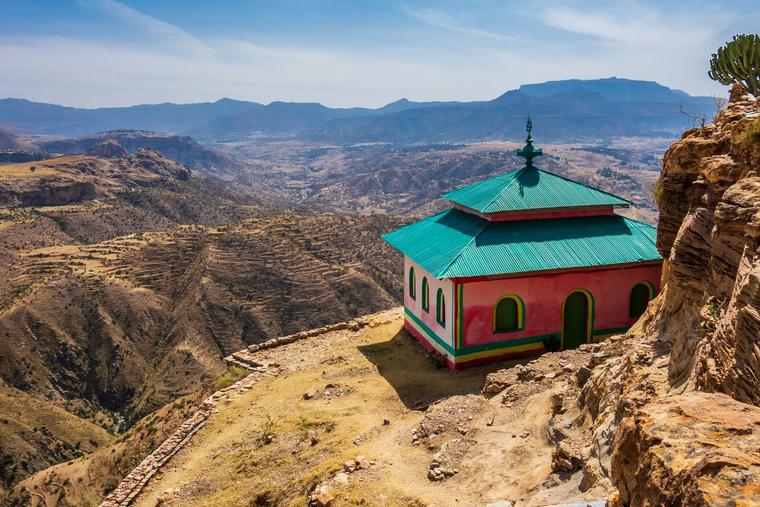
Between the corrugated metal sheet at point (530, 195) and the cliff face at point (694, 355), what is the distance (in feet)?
25.1

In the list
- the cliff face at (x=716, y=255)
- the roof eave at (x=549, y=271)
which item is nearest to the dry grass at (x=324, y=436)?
the roof eave at (x=549, y=271)

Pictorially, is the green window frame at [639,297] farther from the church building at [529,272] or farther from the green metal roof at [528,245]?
the green metal roof at [528,245]

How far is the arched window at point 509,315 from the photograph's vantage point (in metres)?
18.8

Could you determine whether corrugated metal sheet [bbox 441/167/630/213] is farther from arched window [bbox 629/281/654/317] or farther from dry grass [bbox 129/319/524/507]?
dry grass [bbox 129/319/524/507]

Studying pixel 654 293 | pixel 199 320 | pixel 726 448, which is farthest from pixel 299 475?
pixel 199 320

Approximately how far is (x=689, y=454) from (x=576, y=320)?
52.2 feet

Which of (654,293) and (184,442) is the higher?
(654,293)

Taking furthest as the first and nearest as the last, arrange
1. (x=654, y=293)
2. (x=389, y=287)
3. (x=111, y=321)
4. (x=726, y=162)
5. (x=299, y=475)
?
(x=389, y=287) < (x=111, y=321) < (x=654, y=293) < (x=299, y=475) < (x=726, y=162)

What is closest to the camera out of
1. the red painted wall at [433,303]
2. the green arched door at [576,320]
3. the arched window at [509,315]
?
the red painted wall at [433,303]

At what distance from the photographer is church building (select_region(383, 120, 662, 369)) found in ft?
60.4

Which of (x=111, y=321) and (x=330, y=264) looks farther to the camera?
(x=330, y=264)

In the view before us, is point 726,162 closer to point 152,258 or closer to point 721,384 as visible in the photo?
point 721,384

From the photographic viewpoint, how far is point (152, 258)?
62469mm

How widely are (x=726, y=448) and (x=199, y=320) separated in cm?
5268
